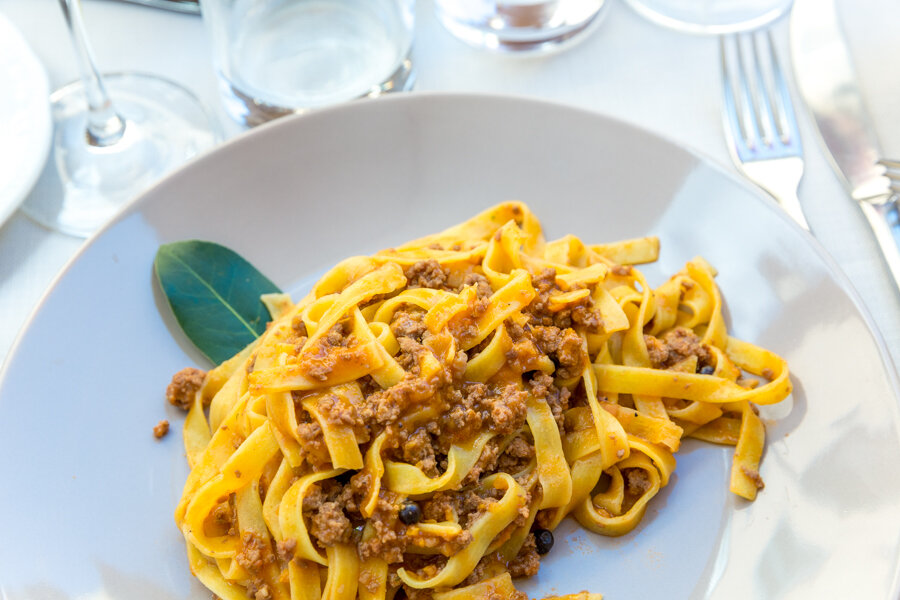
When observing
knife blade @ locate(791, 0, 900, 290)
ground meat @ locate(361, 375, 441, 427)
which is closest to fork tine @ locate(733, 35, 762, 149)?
knife blade @ locate(791, 0, 900, 290)

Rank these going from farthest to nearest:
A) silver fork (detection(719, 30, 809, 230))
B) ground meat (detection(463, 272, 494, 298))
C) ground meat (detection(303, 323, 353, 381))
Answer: silver fork (detection(719, 30, 809, 230))
ground meat (detection(463, 272, 494, 298))
ground meat (detection(303, 323, 353, 381))

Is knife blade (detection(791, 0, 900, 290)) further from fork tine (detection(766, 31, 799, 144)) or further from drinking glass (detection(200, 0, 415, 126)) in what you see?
drinking glass (detection(200, 0, 415, 126))

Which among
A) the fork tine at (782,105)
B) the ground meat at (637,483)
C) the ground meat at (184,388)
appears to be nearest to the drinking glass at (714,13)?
the fork tine at (782,105)

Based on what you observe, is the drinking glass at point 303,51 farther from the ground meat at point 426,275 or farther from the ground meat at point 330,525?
the ground meat at point 330,525

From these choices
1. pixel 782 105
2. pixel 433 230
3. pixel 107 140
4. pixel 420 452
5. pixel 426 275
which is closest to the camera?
pixel 420 452

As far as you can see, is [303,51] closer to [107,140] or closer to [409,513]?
[107,140]

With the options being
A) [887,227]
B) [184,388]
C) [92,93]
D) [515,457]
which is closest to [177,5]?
[92,93]
